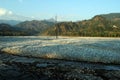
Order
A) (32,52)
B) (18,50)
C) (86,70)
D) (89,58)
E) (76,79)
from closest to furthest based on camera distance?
(76,79)
(86,70)
(89,58)
(32,52)
(18,50)

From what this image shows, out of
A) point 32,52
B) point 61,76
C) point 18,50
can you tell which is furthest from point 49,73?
point 18,50

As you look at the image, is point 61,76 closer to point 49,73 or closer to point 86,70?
point 49,73

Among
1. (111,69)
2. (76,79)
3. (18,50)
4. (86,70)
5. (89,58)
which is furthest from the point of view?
(18,50)

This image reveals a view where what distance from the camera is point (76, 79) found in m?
18.2

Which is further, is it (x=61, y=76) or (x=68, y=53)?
(x=68, y=53)

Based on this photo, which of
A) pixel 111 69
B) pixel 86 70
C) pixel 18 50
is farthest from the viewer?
pixel 18 50

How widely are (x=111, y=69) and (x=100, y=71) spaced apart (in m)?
1.76

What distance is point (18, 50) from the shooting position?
3738cm

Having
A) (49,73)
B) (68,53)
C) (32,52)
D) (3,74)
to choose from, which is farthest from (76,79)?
(32,52)

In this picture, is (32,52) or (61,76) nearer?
(61,76)

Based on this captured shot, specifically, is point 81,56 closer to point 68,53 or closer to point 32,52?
point 68,53

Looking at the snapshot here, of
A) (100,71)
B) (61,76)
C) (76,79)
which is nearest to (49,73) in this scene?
(61,76)

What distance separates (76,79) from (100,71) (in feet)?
15.0

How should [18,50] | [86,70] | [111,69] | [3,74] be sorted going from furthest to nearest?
[18,50] < [111,69] < [86,70] < [3,74]
